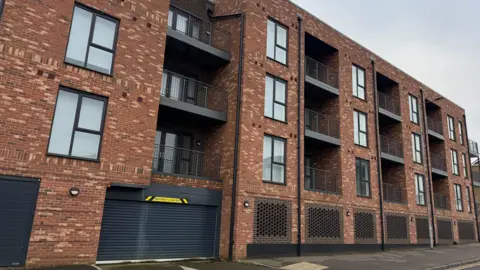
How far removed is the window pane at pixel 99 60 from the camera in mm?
10438

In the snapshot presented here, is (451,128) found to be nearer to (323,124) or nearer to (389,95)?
(389,95)

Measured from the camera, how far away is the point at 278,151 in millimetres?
14570

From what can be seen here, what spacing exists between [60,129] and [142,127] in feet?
7.80

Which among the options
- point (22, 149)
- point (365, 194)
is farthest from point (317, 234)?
point (22, 149)

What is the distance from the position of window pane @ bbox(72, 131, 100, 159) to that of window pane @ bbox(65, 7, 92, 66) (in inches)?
87.0

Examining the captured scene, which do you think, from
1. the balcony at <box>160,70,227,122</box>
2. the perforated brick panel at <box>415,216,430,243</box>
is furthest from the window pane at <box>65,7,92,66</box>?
the perforated brick panel at <box>415,216,430,243</box>

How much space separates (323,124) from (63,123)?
42.1 feet

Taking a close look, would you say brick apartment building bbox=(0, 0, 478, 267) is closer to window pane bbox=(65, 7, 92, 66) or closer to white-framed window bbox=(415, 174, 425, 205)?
window pane bbox=(65, 7, 92, 66)

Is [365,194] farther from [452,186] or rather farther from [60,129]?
[60,129]

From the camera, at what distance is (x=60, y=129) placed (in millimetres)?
9570

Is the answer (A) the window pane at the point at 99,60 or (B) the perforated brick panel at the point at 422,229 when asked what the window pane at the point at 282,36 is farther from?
(B) the perforated brick panel at the point at 422,229

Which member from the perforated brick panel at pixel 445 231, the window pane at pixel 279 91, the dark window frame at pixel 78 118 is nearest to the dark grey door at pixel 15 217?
the dark window frame at pixel 78 118

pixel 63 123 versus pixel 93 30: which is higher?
pixel 93 30

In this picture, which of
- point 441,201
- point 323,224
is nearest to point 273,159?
point 323,224
